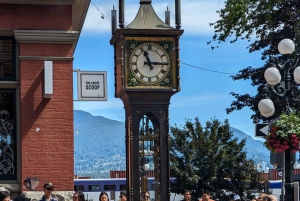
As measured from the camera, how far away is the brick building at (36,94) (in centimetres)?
1379

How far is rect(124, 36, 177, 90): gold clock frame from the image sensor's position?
564 inches

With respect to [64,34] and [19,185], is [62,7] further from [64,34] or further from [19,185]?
[19,185]

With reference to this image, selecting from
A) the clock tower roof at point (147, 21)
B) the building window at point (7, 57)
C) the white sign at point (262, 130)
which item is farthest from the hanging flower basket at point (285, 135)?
the building window at point (7, 57)

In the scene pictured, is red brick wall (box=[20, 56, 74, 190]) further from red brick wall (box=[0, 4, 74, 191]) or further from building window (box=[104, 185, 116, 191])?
building window (box=[104, 185, 116, 191])

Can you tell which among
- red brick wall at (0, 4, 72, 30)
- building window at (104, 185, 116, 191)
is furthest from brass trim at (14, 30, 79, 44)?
building window at (104, 185, 116, 191)

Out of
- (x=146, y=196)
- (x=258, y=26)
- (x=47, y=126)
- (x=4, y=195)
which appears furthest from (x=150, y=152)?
(x=258, y=26)

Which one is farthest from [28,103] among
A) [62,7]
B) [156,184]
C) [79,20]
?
[79,20]

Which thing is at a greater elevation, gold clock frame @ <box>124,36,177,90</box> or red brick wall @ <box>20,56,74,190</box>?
gold clock frame @ <box>124,36,177,90</box>

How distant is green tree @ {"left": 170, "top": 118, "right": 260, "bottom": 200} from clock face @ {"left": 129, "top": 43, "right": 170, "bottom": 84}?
2269 centimetres

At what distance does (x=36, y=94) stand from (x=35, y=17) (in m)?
1.36

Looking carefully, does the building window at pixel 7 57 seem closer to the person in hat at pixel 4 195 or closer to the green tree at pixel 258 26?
the person in hat at pixel 4 195

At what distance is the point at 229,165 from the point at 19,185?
25.0 meters

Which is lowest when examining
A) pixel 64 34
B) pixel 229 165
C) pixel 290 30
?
pixel 229 165

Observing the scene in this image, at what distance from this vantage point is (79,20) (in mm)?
17422
